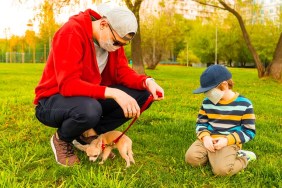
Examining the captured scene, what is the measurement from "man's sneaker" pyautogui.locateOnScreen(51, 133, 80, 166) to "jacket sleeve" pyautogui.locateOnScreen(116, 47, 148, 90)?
2.51 ft

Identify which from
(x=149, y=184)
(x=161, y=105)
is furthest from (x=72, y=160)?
(x=161, y=105)

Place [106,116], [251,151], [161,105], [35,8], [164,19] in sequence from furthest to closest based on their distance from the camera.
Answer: [164,19]
[35,8]
[161,105]
[251,151]
[106,116]

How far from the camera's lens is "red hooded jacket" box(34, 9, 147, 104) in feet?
9.50

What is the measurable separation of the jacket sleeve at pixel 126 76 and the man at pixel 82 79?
0.09 ft

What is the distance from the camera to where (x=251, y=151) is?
384 centimetres

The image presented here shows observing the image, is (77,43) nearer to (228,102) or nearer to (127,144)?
(127,144)

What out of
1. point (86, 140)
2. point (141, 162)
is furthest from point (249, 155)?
point (86, 140)

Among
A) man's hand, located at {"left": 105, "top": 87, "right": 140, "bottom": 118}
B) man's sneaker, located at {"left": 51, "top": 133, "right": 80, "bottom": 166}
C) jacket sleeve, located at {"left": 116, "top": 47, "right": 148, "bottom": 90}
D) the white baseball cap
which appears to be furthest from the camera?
jacket sleeve, located at {"left": 116, "top": 47, "right": 148, "bottom": 90}

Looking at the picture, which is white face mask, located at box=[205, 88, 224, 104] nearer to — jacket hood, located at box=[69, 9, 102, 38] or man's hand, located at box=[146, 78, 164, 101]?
man's hand, located at box=[146, 78, 164, 101]

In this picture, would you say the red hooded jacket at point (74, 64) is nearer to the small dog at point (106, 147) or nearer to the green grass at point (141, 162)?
the small dog at point (106, 147)

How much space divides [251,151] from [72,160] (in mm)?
1773

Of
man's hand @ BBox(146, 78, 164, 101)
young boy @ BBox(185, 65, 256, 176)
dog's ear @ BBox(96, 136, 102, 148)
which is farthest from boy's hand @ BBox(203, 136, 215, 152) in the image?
dog's ear @ BBox(96, 136, 102, 148)

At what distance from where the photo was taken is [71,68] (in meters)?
2.92

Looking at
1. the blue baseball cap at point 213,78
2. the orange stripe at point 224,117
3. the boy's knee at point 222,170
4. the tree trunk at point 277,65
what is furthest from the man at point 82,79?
the tree trunk at point 277,65
